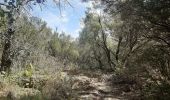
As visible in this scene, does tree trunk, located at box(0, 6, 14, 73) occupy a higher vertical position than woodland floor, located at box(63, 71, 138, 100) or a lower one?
higher

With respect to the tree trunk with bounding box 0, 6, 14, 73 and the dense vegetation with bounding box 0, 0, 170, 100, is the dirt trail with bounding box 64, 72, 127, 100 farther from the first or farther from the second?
the tree trunk with bounding box 0, 6, 14, 73

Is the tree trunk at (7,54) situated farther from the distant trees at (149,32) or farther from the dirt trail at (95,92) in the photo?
the distant trees at (149,32)

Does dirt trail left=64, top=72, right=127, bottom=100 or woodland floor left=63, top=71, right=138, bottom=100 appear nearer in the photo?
dirt trail left=64, top=72, right=127, bottom=100

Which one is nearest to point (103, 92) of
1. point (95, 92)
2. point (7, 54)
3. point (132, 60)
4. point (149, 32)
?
point (95, 92)

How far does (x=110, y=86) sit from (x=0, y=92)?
25.6 feet

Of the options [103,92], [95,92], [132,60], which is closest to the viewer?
[132,60]

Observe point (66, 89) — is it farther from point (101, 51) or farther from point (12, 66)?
point (101, 51)

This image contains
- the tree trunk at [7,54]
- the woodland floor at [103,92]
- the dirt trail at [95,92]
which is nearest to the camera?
the dirt trail at [95,92]

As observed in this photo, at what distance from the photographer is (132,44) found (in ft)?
83.2

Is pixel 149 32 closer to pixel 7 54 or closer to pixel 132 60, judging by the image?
pixel 132 60

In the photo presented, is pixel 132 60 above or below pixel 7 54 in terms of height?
below

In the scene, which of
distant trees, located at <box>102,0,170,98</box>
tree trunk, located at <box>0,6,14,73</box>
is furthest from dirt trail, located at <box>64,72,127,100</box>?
tree trunk, located at <box>0,6,14,73</box>

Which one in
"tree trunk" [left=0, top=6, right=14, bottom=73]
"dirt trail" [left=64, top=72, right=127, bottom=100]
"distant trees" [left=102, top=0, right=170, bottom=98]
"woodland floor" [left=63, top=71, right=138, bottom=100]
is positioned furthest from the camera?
"tree trunk" [left=0, top=6, right=14, bottom=73]

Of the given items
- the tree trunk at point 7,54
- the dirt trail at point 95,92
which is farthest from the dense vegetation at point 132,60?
the dirt trail at point 95,92
